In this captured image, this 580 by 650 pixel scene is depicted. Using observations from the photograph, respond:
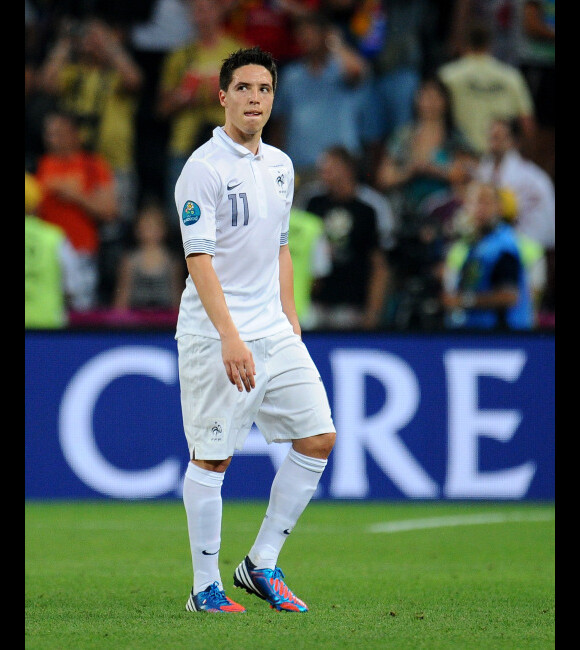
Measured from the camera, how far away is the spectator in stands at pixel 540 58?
12719mm

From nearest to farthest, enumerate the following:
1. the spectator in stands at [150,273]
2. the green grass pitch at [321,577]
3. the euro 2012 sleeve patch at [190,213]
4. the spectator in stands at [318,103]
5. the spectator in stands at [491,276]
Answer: the green grass pitch at [321,577]
the euro 2012 sleeve patch at [190,213]
the spectator in stands at [491,276]
the spectator in stands at [150,273]
the spectator in stands at [318,103]

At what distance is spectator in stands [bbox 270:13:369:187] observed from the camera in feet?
40.0

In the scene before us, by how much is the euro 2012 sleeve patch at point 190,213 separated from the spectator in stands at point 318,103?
22.7 ft

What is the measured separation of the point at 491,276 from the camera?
1012 cm

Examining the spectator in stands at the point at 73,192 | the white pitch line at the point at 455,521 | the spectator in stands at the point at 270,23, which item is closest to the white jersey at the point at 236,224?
the white pitch line at the point at 455,521

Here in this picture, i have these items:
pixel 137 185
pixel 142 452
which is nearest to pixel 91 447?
pixel 142 452

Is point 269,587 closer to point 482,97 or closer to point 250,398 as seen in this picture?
point 250,398

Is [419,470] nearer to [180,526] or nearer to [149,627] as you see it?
[180,526]

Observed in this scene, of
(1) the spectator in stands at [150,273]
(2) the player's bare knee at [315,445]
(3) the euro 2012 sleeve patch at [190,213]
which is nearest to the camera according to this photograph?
(3) the euro 2012 sleeve patch at [190,213]

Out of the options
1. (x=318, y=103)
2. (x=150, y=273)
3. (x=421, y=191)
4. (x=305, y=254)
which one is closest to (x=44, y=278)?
(x=150, y=273)

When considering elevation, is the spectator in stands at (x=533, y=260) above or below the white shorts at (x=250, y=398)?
above

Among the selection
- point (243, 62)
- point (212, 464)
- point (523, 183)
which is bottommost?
point (212, 464)

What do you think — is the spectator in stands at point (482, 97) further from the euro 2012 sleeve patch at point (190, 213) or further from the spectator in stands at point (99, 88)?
the euro 2012 sleeve patch at point (190, 213)

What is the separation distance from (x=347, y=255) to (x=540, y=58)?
10.7ft
